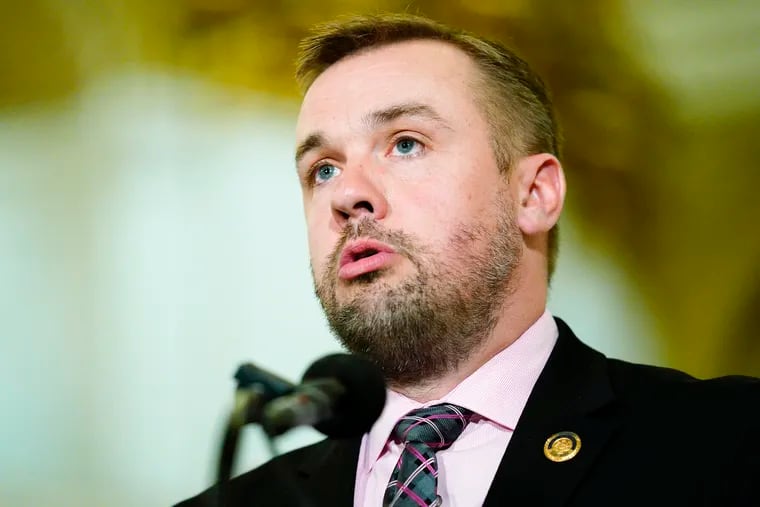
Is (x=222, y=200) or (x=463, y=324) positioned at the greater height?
(x=222, y=200)

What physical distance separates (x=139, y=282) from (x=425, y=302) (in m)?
1.06

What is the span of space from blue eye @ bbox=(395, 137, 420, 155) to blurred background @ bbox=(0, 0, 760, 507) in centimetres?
74

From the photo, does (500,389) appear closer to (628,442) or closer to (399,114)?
(628,442)

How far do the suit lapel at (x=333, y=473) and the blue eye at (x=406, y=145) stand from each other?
0.57 meters

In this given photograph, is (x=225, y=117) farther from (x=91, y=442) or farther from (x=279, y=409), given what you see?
(x=279, y=409)

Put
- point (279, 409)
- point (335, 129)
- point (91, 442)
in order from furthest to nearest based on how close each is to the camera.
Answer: point (91, 442) → point (335, 129) → point (279, 409)

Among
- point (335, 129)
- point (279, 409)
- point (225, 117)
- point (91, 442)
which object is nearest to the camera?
point (279, 409)

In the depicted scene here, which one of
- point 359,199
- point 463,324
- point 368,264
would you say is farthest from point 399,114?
point 463,324

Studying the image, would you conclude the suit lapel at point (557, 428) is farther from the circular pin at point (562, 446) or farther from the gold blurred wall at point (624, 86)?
the gold blurred wall at point (624, 86)

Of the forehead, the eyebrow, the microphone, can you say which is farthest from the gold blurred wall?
the microphone

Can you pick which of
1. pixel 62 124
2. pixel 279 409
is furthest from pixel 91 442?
pixel 279 409

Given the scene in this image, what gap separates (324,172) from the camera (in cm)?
181

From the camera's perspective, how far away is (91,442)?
2.26 meters

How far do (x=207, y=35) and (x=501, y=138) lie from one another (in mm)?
1110
